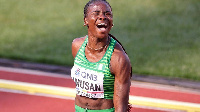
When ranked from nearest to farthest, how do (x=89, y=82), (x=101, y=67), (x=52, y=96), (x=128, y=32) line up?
1. (x=101, y=67)
2. (x=89, y=82)
3. (x=52, y=96)
4. (x=128, y=32)

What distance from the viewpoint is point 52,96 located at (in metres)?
7.84

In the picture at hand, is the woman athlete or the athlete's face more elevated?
the athlete's face

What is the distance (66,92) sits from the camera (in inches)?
317

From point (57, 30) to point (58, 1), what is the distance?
2857 millimetres

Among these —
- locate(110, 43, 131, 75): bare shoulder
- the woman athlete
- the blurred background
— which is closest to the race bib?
the woman athlete

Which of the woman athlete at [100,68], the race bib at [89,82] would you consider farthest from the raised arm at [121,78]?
the race bib at [89,82]

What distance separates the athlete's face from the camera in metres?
3.76

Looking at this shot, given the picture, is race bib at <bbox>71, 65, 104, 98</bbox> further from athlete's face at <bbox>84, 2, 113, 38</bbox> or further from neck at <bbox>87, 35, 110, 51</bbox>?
athlete's face at <bbox>84, 2, 113, 38</bbox>

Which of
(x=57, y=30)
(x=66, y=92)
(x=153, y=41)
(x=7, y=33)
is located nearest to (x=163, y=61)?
(x=153, y=41)

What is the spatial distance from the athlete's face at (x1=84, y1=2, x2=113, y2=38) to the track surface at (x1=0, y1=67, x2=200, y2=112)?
142 inches

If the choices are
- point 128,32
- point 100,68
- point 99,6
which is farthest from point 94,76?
point 128,32

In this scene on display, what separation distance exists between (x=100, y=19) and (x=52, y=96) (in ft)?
14.1

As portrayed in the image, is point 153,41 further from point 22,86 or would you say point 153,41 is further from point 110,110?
point 110,110

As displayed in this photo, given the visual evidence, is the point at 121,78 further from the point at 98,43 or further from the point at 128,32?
the point at 128,32
